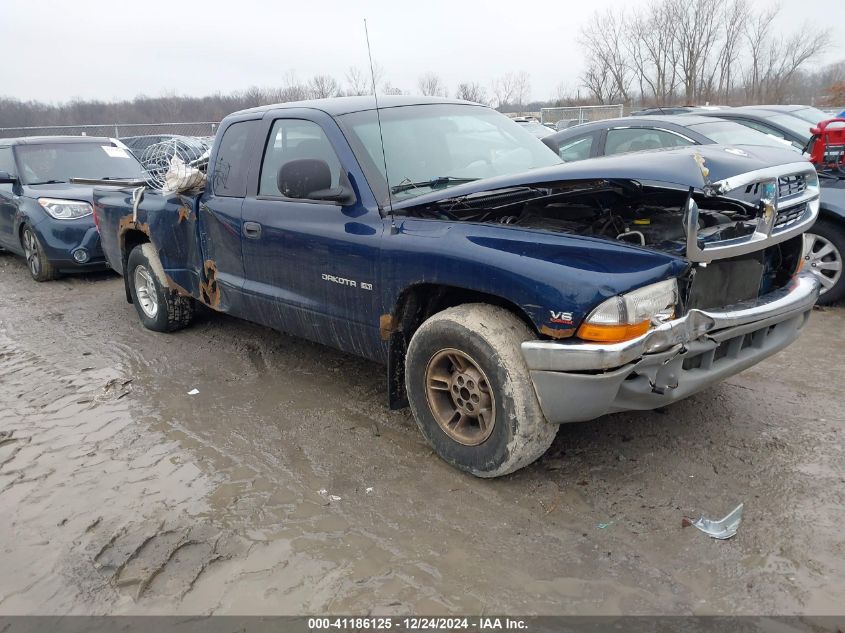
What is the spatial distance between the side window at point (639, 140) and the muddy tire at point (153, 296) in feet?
15.0

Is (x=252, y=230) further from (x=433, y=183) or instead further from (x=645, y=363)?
→ (x=645, y=363)

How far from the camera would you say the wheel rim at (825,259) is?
17.6 feet

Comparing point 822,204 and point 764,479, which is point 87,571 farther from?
point 822,204

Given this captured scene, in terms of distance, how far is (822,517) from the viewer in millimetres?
2783

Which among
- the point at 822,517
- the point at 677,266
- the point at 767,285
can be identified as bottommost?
the point at 822,517

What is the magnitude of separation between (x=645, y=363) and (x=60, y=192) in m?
7.64

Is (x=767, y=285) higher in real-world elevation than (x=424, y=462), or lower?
higher

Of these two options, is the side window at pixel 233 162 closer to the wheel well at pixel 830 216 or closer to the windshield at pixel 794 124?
the wheel well at pixel 830 216

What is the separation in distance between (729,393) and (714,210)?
1.27 meters

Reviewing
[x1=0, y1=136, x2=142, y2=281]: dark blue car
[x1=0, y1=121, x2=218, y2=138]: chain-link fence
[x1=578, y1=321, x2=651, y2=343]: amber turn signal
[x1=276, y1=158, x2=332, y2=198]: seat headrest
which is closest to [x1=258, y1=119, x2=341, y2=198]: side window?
[x1=276, y1=158, x2=332, y2=198]: seat headrest

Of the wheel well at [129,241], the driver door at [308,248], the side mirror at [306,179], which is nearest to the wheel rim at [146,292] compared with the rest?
the wheel well at [129,241]

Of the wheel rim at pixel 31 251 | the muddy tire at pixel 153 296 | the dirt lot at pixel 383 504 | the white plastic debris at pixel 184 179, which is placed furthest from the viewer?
the wheel rim at pixel 31 251

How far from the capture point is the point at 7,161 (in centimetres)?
838

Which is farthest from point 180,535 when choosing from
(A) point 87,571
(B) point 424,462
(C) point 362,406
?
(C) point 362,406
